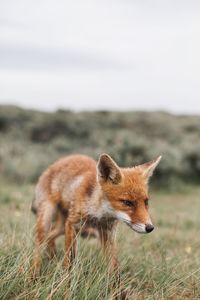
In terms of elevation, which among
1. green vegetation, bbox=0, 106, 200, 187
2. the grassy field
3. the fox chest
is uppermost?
the fox chest

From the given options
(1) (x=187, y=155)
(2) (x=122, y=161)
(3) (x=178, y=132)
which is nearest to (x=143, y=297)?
(2) (x=122, y=161)

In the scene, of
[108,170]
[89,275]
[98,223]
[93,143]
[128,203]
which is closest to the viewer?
[89,275]

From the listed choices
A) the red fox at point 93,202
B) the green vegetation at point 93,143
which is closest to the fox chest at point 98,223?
the red fox at point 93,202

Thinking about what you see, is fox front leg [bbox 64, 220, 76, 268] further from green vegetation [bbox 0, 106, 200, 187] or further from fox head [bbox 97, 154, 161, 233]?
green vegetation [bbox 0, 106, 200, 187]

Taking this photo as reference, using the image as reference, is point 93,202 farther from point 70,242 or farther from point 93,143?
point 93,143

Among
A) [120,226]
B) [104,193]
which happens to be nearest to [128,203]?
[104,193]

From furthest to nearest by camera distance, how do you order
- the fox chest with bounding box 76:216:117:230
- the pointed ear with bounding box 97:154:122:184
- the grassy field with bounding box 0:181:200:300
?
the fox chest with bounding box 76:216:117:230 → the pointed ear with bounding box 97:154:122:184 → the grassy field with bounding box 0:181:200:300

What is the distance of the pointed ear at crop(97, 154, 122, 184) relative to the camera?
5.40 meters

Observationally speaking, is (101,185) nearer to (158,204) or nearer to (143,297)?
(143,297)

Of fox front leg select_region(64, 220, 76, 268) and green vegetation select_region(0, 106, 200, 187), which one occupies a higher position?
fox front leg select_region(64, 220, 76, 268)

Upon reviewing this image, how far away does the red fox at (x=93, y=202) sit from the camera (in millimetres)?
5238

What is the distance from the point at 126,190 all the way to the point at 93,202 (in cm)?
43

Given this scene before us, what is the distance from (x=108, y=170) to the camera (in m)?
5.52

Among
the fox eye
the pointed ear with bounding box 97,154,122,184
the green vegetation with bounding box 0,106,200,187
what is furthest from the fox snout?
the green vegetation with bounding box 0,106,200,187
